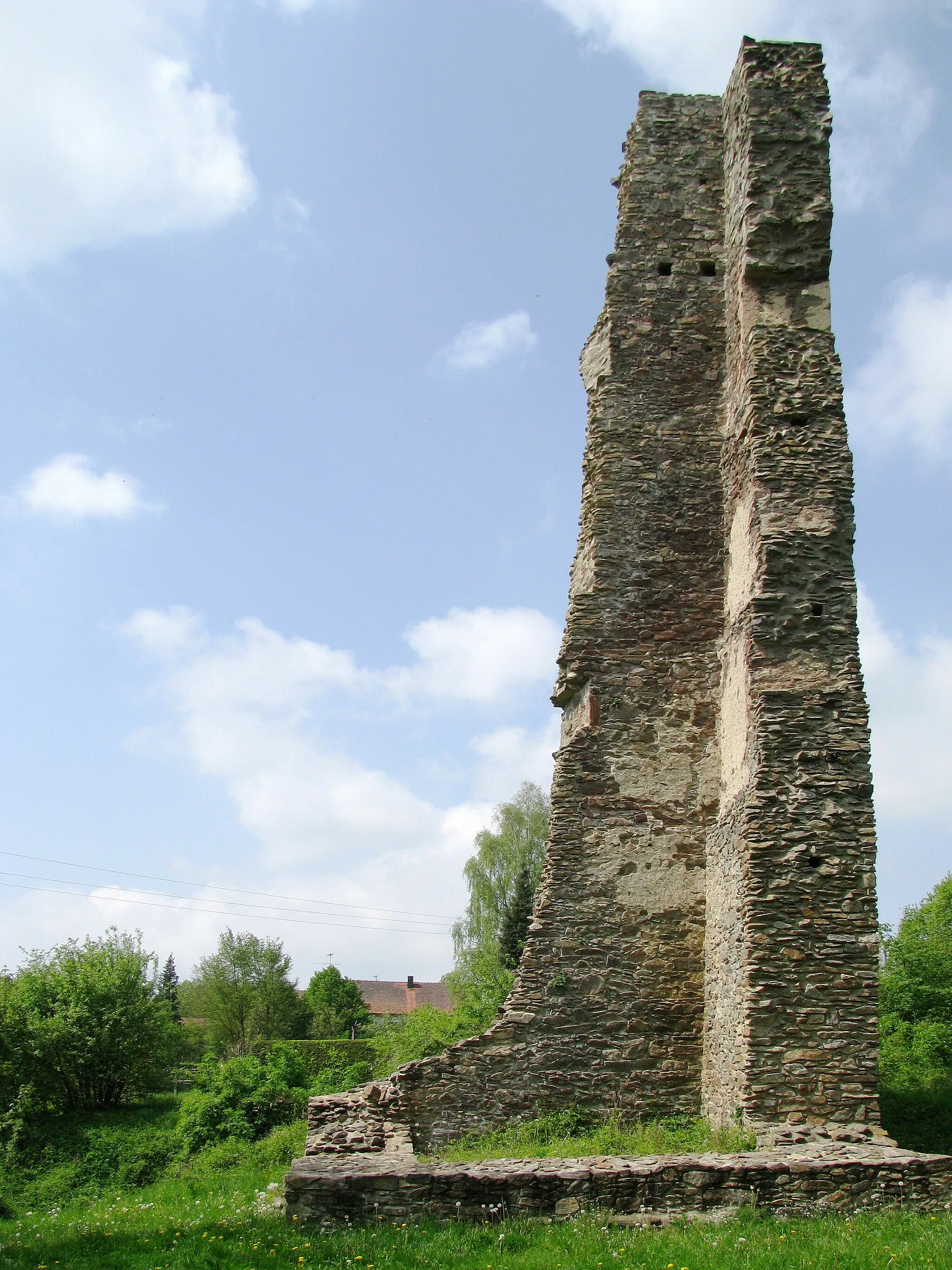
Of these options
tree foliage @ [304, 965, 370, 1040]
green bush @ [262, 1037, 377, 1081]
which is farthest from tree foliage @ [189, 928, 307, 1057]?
green bush @ [262, 1037, 377, 1081]

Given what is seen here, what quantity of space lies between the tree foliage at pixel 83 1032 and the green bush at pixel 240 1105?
7487 mm

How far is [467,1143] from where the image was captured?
9.40m

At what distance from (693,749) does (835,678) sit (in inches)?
78.3

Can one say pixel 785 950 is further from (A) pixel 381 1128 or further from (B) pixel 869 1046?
(A) pixel 381 1128

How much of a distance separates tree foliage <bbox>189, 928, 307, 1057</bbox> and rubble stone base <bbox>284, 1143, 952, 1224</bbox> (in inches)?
1495

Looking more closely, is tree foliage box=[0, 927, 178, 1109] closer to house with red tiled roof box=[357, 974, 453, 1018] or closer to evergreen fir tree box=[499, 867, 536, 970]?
evergreen fir tree box=[499, 867, 536, 970]

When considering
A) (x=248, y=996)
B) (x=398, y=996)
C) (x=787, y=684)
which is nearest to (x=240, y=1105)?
(x=787, y=684)

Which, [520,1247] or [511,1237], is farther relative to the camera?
[511,1237]

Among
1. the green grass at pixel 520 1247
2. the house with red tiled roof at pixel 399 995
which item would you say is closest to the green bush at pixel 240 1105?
the green grass at pixel 520 1247

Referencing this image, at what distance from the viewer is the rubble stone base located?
6816 mm

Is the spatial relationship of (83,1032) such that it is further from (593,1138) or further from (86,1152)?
(593,1138)

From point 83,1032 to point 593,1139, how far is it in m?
20.5

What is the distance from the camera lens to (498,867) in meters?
32.4

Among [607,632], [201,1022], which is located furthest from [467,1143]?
[201,1022]
